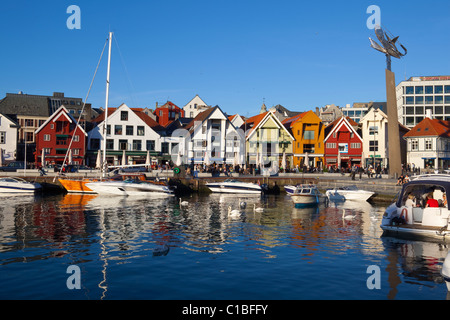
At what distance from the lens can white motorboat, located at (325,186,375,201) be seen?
45.0 m

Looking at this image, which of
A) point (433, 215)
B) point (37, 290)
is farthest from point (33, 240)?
point (433, 215)

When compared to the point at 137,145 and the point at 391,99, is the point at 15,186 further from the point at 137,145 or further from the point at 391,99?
the point at 391,99

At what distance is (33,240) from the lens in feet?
71.2

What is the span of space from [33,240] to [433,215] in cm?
2213

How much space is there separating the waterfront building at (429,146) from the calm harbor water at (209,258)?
52727 mm

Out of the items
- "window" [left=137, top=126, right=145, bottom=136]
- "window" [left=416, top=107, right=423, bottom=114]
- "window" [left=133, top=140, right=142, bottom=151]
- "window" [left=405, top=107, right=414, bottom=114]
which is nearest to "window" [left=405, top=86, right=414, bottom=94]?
"window" [left=405, top=107, right=414, bottom=114]

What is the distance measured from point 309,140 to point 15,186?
56799 millimetres

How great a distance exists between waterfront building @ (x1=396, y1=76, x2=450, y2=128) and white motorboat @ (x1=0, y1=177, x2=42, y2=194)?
99924mm

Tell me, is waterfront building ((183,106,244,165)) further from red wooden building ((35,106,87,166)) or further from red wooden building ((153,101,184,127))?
red wooden building ((35,106,87,166))

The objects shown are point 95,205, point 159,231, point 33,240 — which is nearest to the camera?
point 33,240
